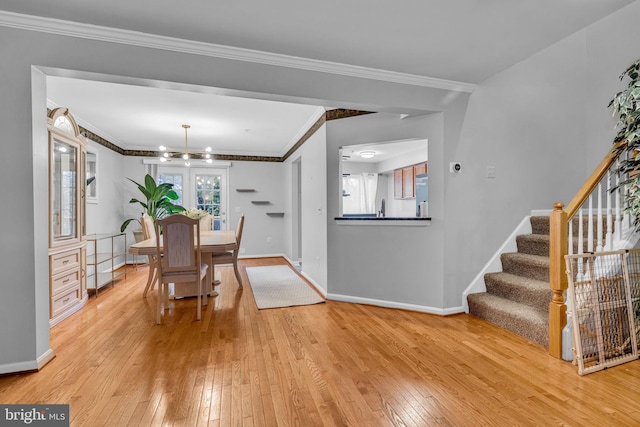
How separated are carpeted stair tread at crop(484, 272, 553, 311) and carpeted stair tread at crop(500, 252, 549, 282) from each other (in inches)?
2.0

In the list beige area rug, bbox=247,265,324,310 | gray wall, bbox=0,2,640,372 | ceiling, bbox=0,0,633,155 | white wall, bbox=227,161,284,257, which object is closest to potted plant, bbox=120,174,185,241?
white wall, bbox=227,161,284,257

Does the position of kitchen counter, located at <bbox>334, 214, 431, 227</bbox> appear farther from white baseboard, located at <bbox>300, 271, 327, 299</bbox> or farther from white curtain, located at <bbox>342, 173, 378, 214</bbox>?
white curtain, located at <bbox>342, 173, 378, 214</bbox>

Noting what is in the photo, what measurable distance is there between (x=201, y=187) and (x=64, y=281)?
3899 millimetres

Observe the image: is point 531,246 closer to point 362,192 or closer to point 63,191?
point 362,192

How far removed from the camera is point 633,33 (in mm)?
2779

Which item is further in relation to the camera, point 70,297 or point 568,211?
point 70,297

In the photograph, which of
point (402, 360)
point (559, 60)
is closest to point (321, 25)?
point (402, 360)

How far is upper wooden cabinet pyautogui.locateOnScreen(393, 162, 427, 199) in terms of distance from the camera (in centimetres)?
624

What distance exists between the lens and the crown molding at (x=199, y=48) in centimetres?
209

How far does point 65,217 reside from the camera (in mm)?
3271

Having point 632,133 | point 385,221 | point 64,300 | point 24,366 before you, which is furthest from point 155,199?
point 632,133

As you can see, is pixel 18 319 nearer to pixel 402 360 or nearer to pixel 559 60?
pixel 402 360

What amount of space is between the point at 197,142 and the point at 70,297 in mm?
3667

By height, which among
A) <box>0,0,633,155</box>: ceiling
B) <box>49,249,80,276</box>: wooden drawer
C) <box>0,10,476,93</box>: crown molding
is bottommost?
<box>49,249,80,276</box>: wooden drawer
